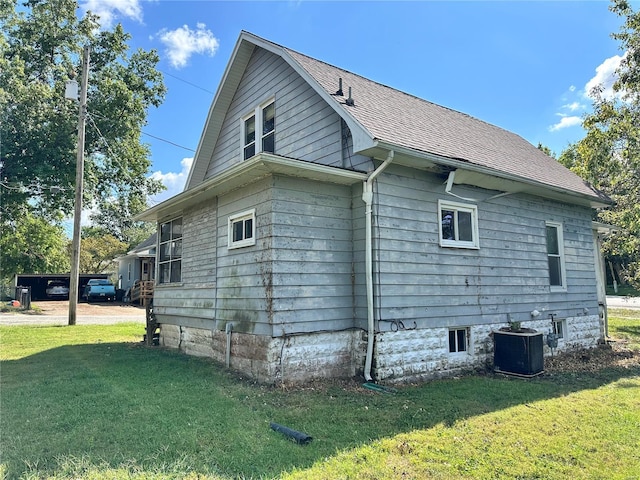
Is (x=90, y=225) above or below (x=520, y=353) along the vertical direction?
above

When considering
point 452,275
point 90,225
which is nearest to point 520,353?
point 452,275

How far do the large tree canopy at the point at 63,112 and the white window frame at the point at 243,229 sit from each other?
46.8ft

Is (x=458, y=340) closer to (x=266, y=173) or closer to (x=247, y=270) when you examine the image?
(x=247, y=270)

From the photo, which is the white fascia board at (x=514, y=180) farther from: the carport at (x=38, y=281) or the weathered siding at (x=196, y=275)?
the carport at (x=38, y=281)

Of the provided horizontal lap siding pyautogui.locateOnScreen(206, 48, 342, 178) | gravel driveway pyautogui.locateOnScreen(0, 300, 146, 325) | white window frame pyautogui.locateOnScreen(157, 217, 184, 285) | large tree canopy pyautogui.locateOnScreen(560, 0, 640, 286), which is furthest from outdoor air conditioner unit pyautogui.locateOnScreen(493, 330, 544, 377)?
gravel driveway pyautogui.locateOnScreen(0, 300, 146, 325)

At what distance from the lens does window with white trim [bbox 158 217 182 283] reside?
9945 millimetres

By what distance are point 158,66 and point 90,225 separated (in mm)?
31346

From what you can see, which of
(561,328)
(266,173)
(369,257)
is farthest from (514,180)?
(266,173)

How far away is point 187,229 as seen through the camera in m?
9.39

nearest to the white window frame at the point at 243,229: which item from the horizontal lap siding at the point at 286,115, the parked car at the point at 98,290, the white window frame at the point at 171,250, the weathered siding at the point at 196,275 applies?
the weathered siding at the point at 196,275

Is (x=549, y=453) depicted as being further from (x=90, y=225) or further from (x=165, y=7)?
(x=90, y=225)

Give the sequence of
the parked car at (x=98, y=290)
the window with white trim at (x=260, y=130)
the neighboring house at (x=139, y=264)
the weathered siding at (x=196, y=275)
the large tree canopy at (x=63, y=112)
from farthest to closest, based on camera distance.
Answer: the neighboring house at (x=139, y=264), the parked car at (x=98, y=290), the large tree canopy at (x=63, y=112), the window with white trim at (x=260, y=130), the weathered siding at (x=196, y=275)

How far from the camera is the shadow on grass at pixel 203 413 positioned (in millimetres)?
3680

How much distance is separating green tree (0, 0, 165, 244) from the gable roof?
10.9m
